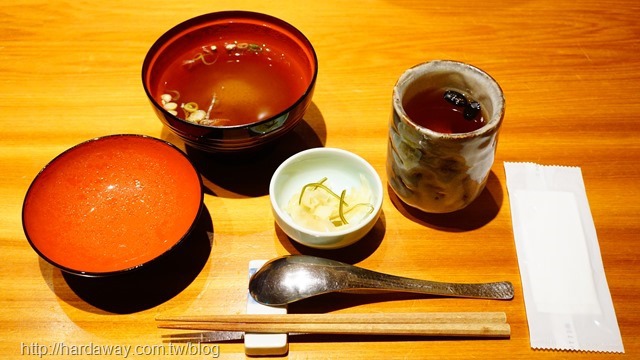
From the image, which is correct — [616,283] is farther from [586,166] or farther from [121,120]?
[121,120]

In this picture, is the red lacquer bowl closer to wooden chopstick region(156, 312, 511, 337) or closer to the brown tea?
the brown tea

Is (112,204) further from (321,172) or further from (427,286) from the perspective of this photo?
(427,286)

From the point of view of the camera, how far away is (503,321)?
106 cm

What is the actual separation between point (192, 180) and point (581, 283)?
34.6 inches

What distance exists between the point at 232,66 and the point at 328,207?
50cm

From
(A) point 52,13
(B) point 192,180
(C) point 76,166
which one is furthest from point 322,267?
(A) point 52,13

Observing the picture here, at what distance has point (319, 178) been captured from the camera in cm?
128

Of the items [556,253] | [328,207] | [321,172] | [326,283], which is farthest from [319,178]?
[556,253]

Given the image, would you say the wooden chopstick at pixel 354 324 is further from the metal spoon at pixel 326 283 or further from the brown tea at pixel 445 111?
the brown tea at pixel 445 111

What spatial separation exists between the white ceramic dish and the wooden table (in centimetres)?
8

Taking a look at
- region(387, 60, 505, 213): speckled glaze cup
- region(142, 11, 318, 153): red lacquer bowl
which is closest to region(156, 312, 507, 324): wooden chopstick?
region(387, 60, 505, 213): speckled glaze cup

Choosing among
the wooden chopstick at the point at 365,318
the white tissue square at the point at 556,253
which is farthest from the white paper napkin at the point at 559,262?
the wooden chopstick at the point at 365,318

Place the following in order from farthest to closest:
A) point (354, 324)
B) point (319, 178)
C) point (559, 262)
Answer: point (319, 178)
point (559, 262)
point (354, 324)

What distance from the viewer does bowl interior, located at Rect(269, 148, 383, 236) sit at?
1218 millimetres
